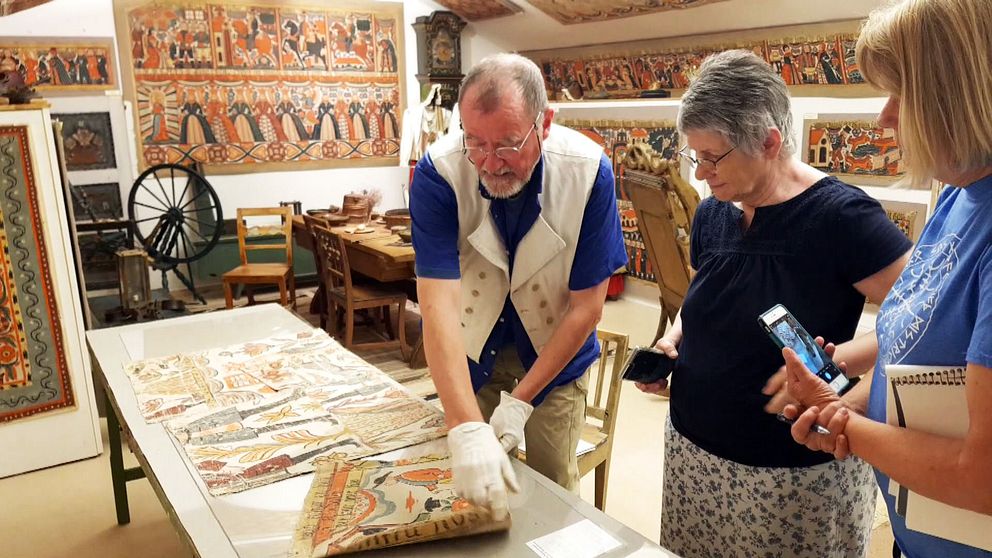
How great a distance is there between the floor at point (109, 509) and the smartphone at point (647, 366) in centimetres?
135

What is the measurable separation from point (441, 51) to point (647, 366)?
6.29 m

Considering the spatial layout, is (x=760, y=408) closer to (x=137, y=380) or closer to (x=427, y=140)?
(x=137, y=380)

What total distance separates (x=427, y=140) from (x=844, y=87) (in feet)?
12.2

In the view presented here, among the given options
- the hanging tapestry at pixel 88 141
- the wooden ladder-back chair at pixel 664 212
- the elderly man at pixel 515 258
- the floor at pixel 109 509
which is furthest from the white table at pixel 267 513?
the hanging tapestry at pixel 88 141

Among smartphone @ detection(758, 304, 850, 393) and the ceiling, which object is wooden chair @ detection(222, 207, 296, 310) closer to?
the ceiling

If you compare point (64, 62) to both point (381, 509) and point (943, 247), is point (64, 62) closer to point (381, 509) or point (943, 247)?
point (381, 509)

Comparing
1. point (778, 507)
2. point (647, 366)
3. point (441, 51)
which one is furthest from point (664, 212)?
point (441, 51)

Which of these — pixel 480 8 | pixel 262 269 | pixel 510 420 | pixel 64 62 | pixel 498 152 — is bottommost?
pixel 262 269

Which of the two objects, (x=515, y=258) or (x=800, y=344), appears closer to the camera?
(x=800, y=344)

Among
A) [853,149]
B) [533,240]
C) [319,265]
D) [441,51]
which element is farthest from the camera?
[441,51]

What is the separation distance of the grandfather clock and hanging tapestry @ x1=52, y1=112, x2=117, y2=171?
2.89 m

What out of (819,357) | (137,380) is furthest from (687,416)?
(137,380)

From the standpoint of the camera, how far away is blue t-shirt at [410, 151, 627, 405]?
174 cm

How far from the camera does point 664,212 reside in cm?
381
